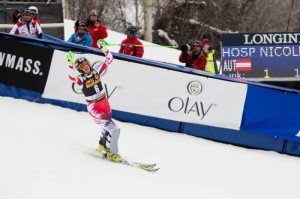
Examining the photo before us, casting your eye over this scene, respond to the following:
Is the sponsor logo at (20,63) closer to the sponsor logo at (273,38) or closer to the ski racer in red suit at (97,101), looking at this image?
the ski racer in red suit at (97,101)

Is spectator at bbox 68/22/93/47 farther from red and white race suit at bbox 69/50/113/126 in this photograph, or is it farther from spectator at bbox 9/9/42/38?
red and white race suit at bbox 69/50/113/126

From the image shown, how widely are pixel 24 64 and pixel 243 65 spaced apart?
18.7 feet

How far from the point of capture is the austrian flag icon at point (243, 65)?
15.5m

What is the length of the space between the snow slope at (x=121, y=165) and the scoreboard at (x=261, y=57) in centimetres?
380

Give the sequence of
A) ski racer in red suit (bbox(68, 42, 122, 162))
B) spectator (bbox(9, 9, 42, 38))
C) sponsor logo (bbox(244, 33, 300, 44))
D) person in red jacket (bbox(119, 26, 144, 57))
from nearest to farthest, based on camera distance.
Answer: ski racer in red suit (bbox(68, 42, 122, 162)), spectator (bbox(9, 9, 42, 38)), person in red jacket (bbox(119, 26, 144, 57)), sponsor logo (bbox(244, 33, 300, 44))

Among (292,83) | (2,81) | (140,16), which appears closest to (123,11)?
(140,16)

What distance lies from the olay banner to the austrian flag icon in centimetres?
521

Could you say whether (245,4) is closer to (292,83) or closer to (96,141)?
(292,83)

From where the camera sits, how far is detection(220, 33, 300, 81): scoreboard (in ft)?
50.9

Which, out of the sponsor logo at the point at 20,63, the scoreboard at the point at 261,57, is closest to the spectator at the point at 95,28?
the sponsor logo at the point at 20,63

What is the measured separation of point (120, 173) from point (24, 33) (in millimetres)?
5556

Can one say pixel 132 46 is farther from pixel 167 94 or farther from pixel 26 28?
pixel 26 28

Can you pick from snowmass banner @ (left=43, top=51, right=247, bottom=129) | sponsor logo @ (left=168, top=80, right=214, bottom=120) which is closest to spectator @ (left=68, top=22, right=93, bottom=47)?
snowmass banner @ (left=43, top=51, right=247, bottom=129)

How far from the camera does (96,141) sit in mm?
10273
